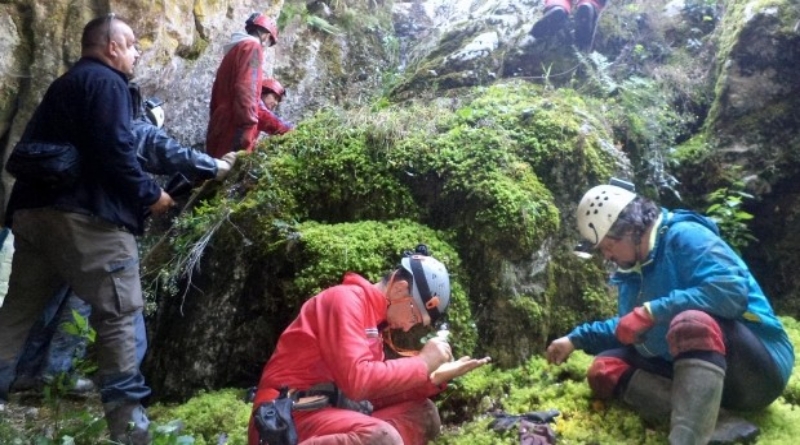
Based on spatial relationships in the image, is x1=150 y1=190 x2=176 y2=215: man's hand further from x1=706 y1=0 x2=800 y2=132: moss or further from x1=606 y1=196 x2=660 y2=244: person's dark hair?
x1=706 y1=0 x2=800 y2=132: moss

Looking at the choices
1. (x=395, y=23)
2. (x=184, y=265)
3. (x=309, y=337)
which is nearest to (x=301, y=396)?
(x=309, y=337)

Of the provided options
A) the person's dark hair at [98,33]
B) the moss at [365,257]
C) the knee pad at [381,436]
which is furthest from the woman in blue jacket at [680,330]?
the person's dark hair at [98,33]

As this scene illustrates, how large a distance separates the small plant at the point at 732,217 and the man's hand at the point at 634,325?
2.57 meters

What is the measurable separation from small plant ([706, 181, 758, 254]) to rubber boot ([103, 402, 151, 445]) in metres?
4.86

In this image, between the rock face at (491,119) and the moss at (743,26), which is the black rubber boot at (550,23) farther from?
the moss at (743,26)

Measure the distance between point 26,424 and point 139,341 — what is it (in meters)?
1.29

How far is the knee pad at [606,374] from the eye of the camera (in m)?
4.05

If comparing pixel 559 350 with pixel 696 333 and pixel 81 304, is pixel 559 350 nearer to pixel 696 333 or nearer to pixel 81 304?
pixel 696 333

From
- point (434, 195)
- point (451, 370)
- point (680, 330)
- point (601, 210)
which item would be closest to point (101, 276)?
point (451, 370)

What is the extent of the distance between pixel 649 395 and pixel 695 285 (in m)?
0.71

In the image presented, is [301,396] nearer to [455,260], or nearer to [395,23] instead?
[455,260]

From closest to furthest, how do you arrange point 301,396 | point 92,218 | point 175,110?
point 301,396 < point 92,218 < point 175,110

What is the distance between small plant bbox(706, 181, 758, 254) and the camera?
5.86 metres

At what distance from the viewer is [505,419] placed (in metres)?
4.10
